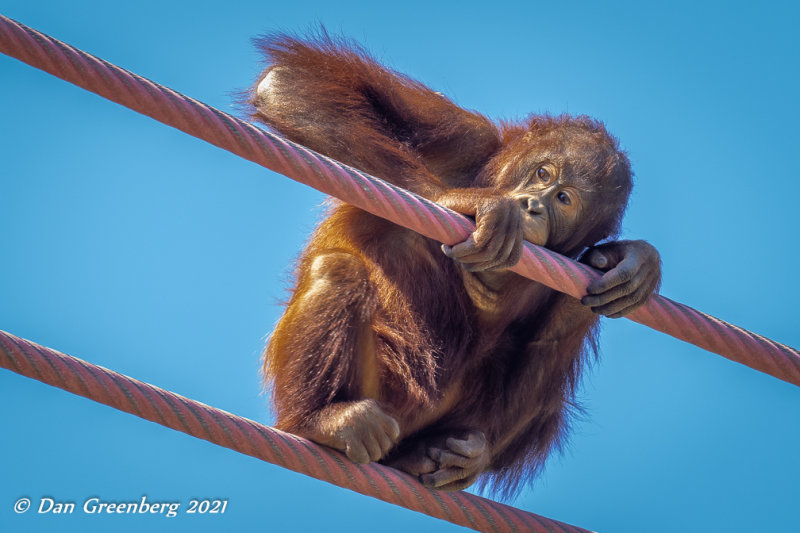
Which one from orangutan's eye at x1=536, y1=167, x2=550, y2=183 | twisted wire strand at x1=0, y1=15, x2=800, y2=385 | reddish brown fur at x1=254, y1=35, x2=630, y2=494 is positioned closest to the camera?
twisted wire strand at x1=0, y1=15, x2=800, y2=385

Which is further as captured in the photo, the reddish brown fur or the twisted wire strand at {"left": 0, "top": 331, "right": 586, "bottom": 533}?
the reddish brown fur

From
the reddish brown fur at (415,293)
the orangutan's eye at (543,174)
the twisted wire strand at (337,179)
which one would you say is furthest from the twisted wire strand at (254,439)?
the orangutan's eye at (543,174)

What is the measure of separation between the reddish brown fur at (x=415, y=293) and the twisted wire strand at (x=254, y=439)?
1.73 feet

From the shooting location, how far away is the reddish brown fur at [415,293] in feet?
13.3

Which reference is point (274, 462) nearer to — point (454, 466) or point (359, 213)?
point (454, 466)

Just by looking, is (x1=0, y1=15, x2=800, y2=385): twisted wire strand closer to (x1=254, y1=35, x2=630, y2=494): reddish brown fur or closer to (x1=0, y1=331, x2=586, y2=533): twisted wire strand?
(x1=0, y1=331, x2=586, y2=533): twisted wire strand

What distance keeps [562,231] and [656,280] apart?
2.01 feet

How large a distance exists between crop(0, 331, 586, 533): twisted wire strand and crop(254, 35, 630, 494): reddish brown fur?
526mm

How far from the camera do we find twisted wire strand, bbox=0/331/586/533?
2697 mm

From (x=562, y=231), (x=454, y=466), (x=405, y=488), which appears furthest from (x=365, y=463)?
(x=562, y=231)

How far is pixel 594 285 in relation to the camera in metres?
3.52

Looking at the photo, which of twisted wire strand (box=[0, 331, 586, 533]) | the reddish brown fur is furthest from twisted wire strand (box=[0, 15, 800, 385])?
the reddish brown fur

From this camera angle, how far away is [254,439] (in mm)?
3021

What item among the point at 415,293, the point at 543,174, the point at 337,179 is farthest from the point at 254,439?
the point at 543,174
